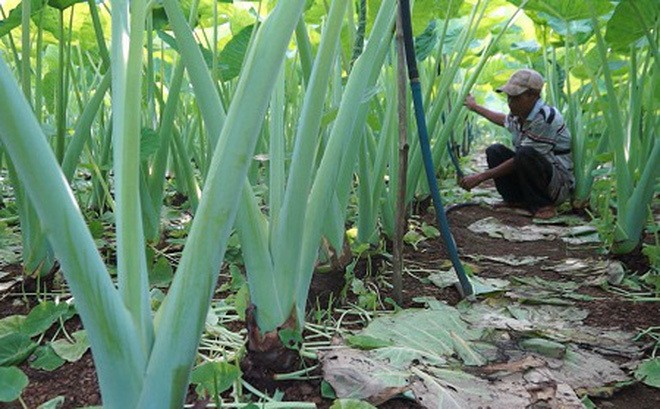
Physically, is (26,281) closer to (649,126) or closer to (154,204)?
(154,204)

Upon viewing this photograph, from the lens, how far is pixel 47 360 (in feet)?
2.67

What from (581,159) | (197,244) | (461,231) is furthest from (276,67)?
(581,159)

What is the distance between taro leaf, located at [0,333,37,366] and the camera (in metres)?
0.81

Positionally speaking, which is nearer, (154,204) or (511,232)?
(154,204)

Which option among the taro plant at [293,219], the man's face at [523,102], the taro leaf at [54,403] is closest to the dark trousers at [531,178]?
the man's face at [523,102]

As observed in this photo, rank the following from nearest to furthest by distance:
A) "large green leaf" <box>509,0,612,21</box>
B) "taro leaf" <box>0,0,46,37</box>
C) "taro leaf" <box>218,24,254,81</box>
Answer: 1. "taro leaf" <box>0,0,46,37</box>
2. "taro leaf" <box>218,24,254,81</box>
3. "large green leaf" <box>509,0,612,21</box>

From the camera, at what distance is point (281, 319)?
0.77 m

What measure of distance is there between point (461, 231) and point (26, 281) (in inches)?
58.5

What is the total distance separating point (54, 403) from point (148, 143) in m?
0.62

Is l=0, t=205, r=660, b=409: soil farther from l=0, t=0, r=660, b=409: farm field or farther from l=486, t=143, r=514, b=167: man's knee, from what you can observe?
l=486, t=143, r=514, b=167: man's knee

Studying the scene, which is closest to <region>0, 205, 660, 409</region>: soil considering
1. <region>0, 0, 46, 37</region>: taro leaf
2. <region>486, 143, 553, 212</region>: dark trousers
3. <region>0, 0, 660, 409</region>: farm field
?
<region>0, 0, 660, 409</region>: farm field

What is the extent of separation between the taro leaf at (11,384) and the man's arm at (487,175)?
2434 millimetres

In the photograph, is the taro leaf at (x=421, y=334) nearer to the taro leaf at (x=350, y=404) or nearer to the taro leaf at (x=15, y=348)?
the taro leaf at (x=350, y=404)

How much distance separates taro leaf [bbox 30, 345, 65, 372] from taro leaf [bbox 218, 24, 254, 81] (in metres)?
0.73
